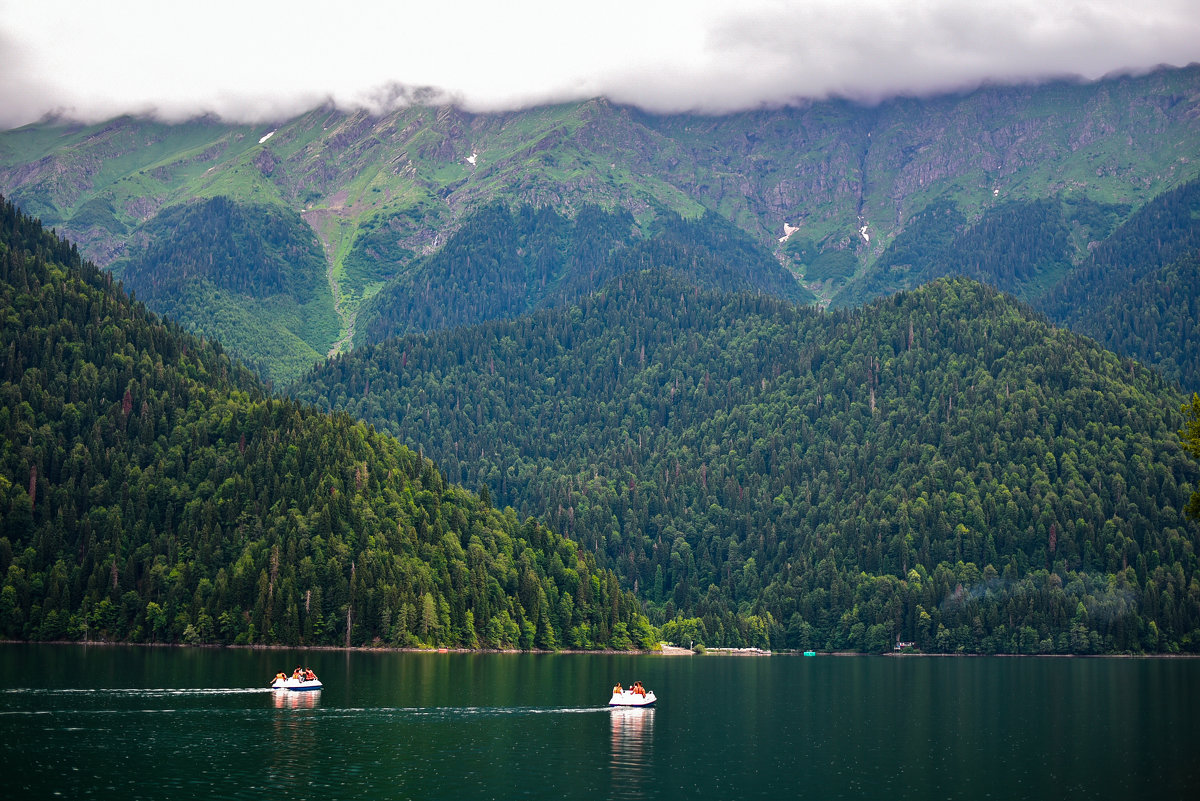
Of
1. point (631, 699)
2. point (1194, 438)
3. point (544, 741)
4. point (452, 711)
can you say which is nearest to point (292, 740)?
point (544, 741)

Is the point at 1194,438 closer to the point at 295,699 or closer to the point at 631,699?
the point at 631,699

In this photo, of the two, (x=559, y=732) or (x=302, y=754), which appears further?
(x=559, y=732)

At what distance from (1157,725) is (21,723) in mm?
107330

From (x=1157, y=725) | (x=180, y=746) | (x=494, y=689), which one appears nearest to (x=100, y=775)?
(x=180, y=746)

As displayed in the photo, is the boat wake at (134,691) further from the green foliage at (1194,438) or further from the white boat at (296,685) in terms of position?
the green foliage at (1194,438)

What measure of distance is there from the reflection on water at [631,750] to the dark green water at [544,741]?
346 millimetres

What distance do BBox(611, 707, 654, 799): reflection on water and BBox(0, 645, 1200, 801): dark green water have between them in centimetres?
35

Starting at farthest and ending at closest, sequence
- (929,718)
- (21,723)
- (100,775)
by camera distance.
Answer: (929,718)
(21,723)
(100,775)

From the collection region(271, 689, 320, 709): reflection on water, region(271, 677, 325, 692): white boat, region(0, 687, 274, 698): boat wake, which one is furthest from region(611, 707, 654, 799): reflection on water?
region(0, 687, 274, 698): boat wake

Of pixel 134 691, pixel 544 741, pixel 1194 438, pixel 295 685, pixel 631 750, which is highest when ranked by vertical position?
pixel 1194 438

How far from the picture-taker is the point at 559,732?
429 ft

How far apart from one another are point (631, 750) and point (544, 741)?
8441 mm

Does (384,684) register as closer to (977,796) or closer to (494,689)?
(494,689)

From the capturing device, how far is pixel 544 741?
403 ft
